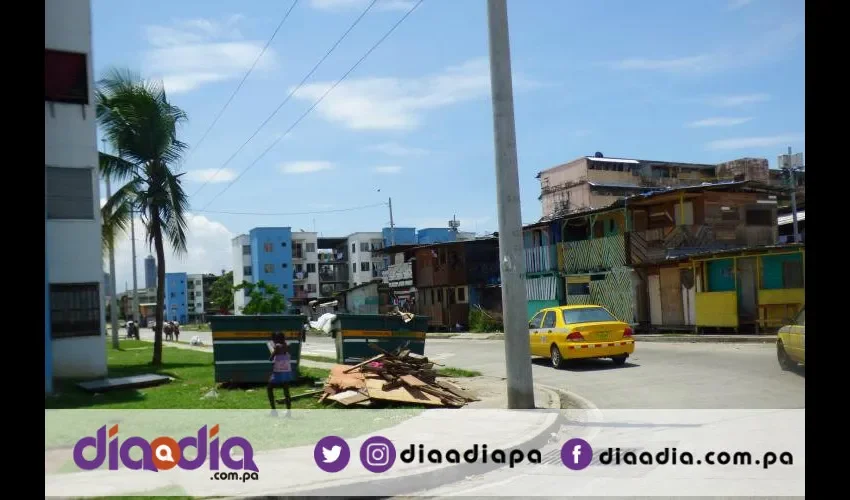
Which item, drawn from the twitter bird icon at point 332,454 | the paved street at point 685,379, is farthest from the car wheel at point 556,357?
the twitter bird icon at point 332,454

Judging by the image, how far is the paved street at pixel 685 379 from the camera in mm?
11055

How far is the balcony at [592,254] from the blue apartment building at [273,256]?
60062 millimetres

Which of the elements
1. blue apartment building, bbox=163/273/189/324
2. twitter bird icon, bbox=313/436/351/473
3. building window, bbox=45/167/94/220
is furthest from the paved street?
blue apartment building, bbox=163/273/189/324

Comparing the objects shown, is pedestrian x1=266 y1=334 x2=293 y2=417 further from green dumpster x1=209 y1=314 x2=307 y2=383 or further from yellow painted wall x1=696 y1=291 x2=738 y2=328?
yellow painted wall x1=696 y1=291 x2=738 y2=328

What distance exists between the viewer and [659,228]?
105 ft

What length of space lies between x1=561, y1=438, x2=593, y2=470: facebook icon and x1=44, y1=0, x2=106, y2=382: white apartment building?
46.8 ft

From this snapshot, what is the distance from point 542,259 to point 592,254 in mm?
4726

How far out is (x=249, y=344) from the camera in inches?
565

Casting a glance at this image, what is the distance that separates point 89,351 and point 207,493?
45.6 ft

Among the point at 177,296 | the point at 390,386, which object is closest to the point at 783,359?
the point at 390,386

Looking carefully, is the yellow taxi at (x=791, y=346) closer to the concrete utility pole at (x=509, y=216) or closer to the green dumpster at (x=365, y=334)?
the concrete utility pole at (x=509, y=216)

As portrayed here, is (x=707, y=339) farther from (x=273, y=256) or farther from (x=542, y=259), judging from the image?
(x=273, y=256)
